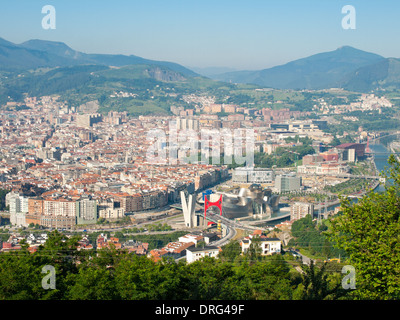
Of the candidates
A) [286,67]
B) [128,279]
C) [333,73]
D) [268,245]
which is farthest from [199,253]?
[286,67]

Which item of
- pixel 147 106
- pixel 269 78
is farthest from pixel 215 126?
pixel 269 78

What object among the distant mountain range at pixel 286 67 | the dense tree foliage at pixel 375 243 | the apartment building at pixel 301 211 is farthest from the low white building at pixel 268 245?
the distant mountain range at pixel 286 67

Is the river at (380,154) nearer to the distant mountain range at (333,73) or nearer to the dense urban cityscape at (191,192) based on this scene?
the dense urban cityscape at (191,192)

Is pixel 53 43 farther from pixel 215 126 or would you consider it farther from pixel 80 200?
pixel 80 200

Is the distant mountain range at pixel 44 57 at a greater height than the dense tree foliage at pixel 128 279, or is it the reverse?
the distant mountain range at pixel 44 57

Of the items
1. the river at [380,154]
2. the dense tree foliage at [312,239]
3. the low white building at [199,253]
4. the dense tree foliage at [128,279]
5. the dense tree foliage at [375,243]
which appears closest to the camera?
the dense tree foliage at [375,243]

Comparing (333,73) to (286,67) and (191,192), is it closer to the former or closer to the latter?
(286,67)

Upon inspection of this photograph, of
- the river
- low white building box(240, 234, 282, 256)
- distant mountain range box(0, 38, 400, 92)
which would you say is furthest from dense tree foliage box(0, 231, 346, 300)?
distant mountain range box(0, 38, 400, 92)
